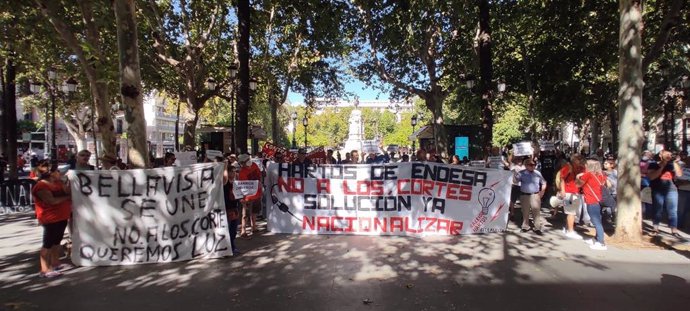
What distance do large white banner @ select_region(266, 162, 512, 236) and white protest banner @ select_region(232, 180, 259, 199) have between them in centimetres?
71

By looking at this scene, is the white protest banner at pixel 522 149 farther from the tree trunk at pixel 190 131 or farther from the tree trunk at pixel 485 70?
the tree trunk at pixel 190 131

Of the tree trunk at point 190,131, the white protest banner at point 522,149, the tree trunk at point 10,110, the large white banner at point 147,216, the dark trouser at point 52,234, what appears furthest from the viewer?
the tree trunk at point 190,131

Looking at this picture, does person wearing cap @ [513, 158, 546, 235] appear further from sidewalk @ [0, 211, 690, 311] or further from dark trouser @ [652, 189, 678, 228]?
dark trouser @ [652, 189, 678, 228]

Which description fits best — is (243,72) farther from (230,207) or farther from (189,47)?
(189,47)

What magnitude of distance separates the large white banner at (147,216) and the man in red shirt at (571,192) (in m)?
6.42

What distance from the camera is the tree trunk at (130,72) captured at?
8000 millimetres

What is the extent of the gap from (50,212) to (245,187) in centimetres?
348

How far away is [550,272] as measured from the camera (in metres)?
6.47

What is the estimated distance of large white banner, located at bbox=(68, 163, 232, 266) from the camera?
692 cm

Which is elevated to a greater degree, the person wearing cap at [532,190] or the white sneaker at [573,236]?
the person wearing cap at [532,190]

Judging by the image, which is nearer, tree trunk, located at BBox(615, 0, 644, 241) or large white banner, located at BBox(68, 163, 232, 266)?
large white banner, located at BBox(68, 163, 232, 266)

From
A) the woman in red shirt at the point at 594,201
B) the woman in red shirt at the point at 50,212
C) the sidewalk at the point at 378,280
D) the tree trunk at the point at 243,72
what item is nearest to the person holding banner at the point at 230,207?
the sidewalk at the point at 378,280

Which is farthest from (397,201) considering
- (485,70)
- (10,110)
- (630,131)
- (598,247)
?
(10,110)

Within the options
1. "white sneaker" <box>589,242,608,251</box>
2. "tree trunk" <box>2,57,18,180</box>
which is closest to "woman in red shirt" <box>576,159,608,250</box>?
"white sneaker" <box>589,242,608,251</box>
